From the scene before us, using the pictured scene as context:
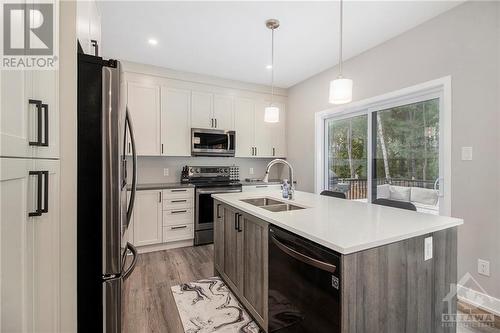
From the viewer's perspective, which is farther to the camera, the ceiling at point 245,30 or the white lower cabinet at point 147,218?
the white lower cabinet at point 147,218

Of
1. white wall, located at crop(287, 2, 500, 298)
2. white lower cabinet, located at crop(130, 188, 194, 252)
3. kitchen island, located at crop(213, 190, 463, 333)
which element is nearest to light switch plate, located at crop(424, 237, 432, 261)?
kitchen island, located at crop(213, 190, 463, 333)

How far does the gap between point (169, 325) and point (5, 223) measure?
1.60 metres

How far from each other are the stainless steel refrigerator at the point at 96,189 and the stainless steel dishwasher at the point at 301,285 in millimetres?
933

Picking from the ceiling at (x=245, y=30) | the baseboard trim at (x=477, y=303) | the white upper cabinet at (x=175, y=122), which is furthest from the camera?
the white upper cabinet at (x=175, y=122)

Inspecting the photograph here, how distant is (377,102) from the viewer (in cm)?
312

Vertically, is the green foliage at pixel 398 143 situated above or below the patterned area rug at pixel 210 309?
above

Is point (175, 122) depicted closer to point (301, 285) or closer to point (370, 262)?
point (301, 285)

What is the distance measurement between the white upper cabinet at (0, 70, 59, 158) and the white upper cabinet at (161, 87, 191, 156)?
282cm

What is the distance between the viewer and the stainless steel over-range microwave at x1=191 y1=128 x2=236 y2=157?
3941 millimetres

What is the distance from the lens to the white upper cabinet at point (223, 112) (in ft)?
13.7

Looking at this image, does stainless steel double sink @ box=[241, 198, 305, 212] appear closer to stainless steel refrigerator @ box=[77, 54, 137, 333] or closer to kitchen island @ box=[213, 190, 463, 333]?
kitchen island @ box=[213, 190, 463, 333]

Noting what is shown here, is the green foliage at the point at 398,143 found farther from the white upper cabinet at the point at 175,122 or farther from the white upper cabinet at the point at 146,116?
the white upper cabinet at the point at 146,116

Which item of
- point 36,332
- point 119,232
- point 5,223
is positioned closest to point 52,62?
point 5,223

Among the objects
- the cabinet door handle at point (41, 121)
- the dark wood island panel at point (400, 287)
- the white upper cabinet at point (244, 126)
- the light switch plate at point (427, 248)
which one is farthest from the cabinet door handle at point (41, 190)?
the white upper cabinet at point (244, 126)
